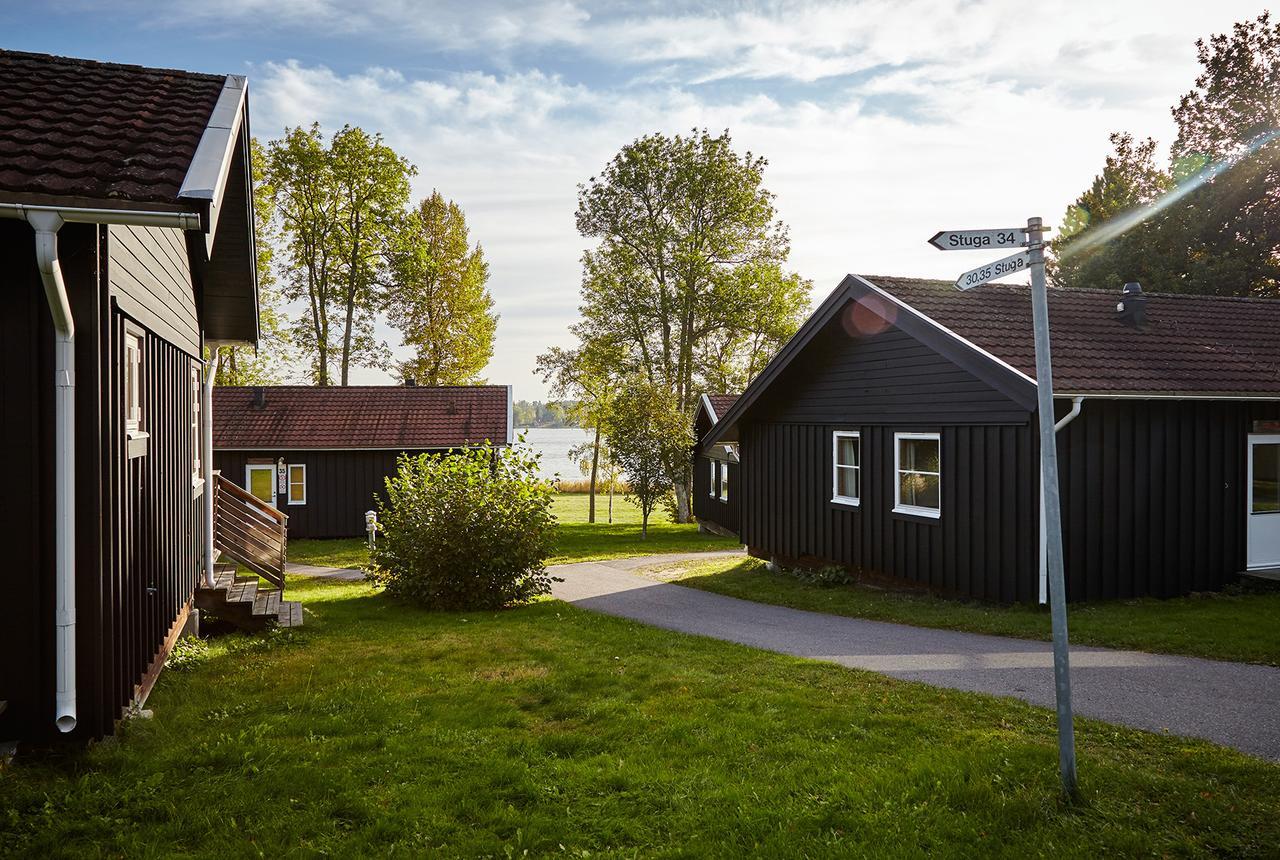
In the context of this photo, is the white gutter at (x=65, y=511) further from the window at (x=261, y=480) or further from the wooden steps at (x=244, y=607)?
the window at (x=261, y=480)

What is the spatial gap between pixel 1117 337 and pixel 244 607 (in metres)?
12.8

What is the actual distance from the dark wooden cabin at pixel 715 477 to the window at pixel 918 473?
12618 millimetres

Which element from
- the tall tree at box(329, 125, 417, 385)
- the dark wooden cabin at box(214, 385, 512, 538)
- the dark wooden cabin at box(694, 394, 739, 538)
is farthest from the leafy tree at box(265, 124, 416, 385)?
the dark wooden cabin at box(694, 394, 739, 538)

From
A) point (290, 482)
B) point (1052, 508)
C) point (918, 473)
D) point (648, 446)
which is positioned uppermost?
point (648, 446)

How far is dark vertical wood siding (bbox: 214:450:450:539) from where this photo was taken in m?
27.0

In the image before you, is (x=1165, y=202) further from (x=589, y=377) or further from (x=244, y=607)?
(x=244, y=607)

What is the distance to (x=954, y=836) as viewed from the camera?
439 centimetres

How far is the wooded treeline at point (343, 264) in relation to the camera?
32.8m

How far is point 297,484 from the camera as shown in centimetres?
2711

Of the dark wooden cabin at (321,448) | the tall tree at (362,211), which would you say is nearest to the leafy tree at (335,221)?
the tall tree at (362,211)

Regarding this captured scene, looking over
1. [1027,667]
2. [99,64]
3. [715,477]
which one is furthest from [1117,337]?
[715,477]

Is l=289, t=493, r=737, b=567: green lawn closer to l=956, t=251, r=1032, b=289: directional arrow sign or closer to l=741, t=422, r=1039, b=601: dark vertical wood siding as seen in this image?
l=741, t=422, r=1039, b=601: dark vertical wood siding

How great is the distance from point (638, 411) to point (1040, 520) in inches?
691

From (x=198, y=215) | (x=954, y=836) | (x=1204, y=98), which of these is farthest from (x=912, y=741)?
(x=1204, y=98)
